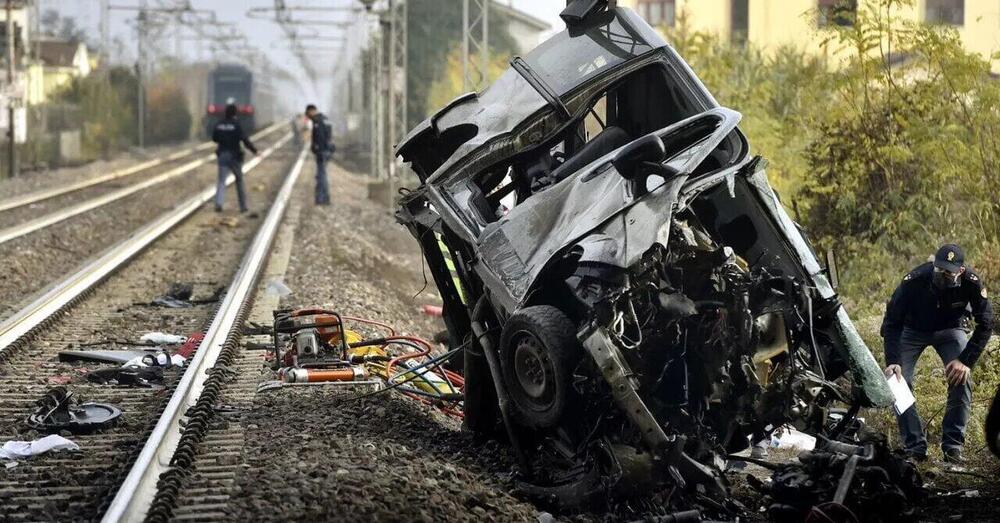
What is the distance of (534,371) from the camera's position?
7086mm

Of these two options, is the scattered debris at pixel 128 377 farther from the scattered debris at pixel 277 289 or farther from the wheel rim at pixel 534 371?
the scattered debris at pixel 277 289

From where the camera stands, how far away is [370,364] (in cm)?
1039

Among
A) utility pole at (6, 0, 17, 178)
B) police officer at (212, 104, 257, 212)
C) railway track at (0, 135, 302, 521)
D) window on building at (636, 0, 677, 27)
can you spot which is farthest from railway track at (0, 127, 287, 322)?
window on building at (636, 0, 677, 27)

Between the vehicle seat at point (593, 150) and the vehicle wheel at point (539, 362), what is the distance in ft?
4.31

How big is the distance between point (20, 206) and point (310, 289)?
47.0 feet

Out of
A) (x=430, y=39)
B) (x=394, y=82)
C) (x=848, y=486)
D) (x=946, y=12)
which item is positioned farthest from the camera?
(x=430, y=39)

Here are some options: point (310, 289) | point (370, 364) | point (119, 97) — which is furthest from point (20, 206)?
point (119, 97)

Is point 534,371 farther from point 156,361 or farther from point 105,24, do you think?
point 105,24

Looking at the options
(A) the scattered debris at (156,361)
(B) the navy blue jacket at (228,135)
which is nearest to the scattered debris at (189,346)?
(A) the scattered debris at (156,361)

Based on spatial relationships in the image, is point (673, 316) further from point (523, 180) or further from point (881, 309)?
point (881, 309)

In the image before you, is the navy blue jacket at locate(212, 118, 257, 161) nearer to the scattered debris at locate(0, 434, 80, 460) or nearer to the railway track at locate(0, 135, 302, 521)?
the railway track at locate(0, 135, 302, 521)

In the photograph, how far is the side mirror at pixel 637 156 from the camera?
6.85 meters

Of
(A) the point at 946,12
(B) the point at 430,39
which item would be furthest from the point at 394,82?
(B) the point at 430,39

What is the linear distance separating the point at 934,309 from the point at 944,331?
0.15 meters
